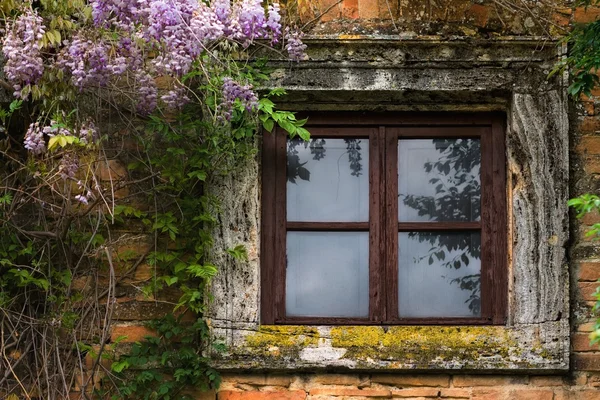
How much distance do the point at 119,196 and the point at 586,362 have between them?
233 centimetres

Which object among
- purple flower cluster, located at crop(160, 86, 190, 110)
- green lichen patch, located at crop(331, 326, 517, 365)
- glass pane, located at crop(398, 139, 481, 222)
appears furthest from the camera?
glass pane, located at crop(398, 139, 481, 222)

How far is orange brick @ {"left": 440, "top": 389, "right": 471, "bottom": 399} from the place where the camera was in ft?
13.7

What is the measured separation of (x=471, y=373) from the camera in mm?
4180

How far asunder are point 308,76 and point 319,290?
40.7 inches

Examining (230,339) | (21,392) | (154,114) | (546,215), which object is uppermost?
(154,114)

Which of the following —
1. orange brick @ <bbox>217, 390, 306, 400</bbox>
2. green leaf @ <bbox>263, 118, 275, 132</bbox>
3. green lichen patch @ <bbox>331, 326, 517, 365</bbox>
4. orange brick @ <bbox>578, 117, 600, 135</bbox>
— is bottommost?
orange brick @ <bbox>217, 390, 306, 400</bbox>

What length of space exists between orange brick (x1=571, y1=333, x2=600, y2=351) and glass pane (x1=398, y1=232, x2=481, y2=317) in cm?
45

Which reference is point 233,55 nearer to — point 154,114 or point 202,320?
point 154,114

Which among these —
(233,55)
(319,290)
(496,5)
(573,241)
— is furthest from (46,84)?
(573,241)

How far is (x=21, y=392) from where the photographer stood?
423cm

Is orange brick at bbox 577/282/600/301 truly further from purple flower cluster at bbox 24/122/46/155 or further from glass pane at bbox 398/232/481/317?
purple flower cluster at bbox 24/122/46/155

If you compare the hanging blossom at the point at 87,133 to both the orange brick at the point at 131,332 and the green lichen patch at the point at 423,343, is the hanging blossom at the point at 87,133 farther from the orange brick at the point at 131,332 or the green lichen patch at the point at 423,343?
the green lichen patch at the point at 423,343

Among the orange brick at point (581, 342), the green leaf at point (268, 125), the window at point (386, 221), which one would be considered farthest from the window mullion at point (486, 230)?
the green leaf at point (268, 125)

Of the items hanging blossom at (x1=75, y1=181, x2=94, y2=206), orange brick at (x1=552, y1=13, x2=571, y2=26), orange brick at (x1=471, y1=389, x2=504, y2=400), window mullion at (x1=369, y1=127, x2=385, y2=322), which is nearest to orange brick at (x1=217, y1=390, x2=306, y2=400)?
window mullion at (x1=369, y1=127, x2=385, y2=322)
